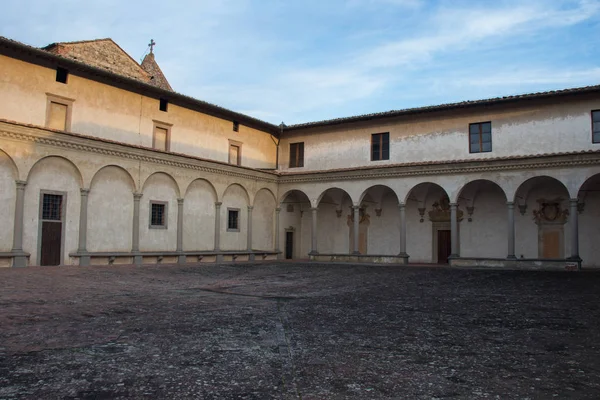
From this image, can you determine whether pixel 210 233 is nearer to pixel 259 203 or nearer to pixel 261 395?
pixel 259 203

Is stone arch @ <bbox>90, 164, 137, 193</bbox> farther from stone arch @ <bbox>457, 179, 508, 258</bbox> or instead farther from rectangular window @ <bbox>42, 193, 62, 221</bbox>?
stone arch @ <bbox>457, 179, 508, 258</bbox>

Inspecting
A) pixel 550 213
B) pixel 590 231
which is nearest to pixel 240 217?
pixel 550 213

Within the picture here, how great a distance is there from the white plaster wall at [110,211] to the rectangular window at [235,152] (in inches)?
272

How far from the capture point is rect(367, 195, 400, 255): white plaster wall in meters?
27.6

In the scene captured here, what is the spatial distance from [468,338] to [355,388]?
106 inches

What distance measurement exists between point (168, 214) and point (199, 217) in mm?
1887

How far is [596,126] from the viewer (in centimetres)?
2083

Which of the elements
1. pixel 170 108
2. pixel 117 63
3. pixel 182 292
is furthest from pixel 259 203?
pixel 182 292

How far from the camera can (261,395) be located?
4109mm

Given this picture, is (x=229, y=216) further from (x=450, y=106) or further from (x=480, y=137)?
(x=480, y=137)

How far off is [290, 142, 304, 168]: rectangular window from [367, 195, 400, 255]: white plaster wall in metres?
4.83

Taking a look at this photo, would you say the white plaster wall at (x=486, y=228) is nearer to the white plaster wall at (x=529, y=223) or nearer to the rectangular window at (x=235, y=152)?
the white plaster wall at (x=529, y=223)

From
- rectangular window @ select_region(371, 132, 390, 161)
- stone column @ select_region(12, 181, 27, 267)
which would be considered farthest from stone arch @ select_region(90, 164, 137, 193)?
rectangular window @ select_region(371, 132, 390, 161)

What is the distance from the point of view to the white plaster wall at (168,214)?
21.7m
